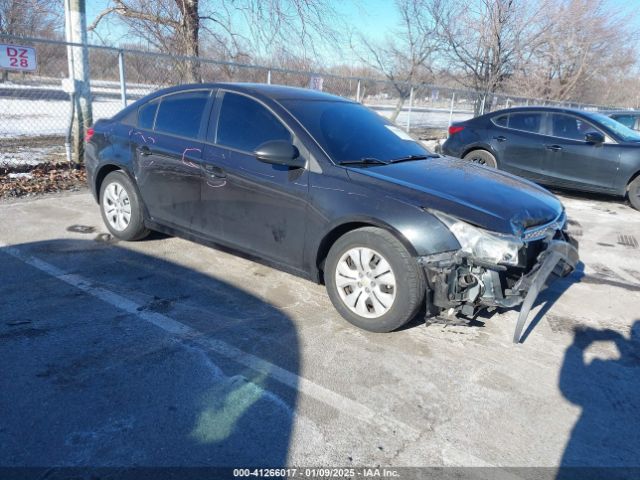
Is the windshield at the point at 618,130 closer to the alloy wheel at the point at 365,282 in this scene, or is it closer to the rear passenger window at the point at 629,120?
the alloy wheel at the point at 365,282

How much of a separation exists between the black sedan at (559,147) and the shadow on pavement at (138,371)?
664cm

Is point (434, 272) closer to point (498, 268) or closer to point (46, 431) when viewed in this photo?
point (498, 268)

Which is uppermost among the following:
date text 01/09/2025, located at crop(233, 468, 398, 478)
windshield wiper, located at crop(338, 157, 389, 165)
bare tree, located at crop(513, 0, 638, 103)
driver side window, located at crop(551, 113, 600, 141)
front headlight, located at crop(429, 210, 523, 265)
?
bare tree, located at crop(513, 0, 638, 103)

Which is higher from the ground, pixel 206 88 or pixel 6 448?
pixel 206 88

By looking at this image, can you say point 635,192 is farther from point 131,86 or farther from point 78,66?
point 131,86

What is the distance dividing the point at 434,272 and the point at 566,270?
1.27 m

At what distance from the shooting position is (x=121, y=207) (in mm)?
5191

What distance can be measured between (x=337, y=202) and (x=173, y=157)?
1.83 m

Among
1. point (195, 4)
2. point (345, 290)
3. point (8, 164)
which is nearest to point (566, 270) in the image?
point (345, 290)

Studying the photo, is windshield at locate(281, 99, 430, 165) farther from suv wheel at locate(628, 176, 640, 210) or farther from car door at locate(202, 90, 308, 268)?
suv wheel at locate(628, 176, 640, 210)

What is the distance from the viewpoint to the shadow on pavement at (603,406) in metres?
2.42

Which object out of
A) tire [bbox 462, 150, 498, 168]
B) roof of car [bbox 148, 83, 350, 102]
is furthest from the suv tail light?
roof of car [bbox 148, 83, 350, 102]

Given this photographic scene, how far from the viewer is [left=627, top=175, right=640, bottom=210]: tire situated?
8.19 metres

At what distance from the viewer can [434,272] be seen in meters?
3.26
